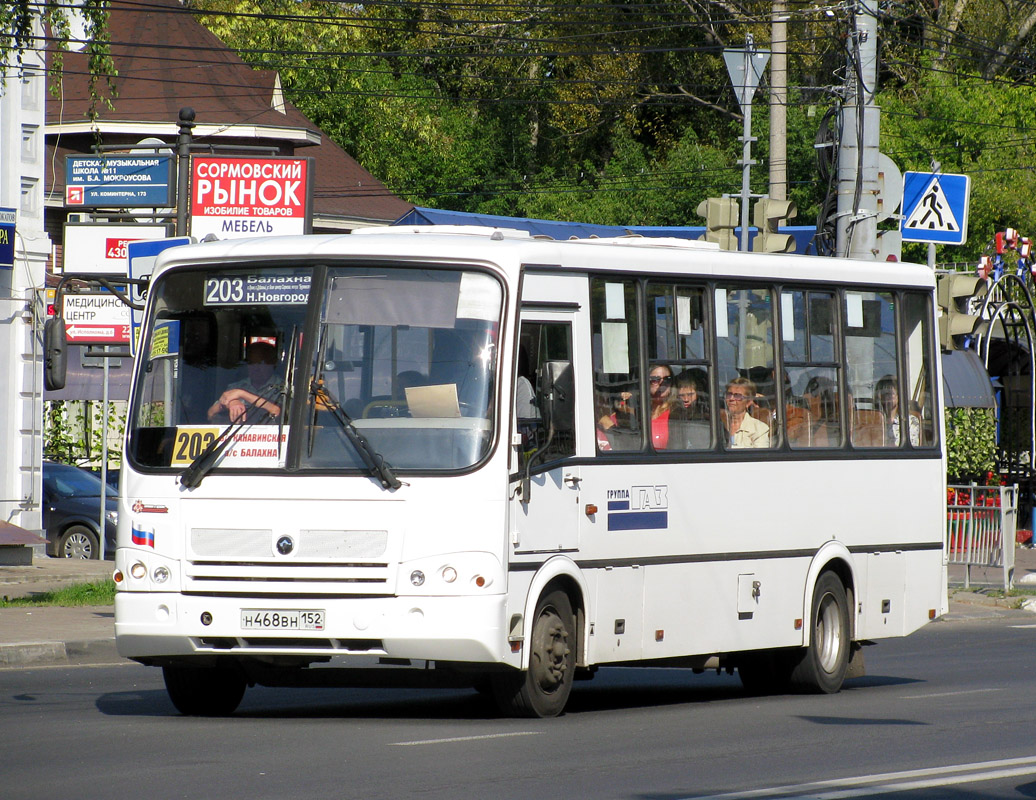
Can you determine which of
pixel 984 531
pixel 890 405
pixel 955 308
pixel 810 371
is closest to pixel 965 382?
pixel 984 531

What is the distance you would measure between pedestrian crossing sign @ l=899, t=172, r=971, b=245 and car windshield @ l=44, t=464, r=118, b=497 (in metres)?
13.7

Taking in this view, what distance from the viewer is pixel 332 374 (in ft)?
34.8

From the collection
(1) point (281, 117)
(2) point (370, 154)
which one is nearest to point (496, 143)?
(2) point (370, 154)

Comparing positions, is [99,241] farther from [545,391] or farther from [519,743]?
[519,743]

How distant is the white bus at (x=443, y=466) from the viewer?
10352 mm

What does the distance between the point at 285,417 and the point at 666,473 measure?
8.52ft

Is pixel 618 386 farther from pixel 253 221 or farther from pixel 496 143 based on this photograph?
pixel 496 143

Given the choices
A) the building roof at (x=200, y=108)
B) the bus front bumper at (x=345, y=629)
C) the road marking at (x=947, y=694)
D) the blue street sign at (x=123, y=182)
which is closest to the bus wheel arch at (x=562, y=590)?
the bus front bumper at (x=345, y=629)

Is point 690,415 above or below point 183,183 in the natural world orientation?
below

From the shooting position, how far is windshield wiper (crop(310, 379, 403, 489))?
33.9 feet

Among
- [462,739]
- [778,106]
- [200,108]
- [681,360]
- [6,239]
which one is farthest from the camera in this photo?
[200,108]

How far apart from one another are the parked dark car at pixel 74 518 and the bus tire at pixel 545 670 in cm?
1846

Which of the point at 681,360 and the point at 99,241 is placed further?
the point at 99,241

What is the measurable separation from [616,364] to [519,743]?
276cm
